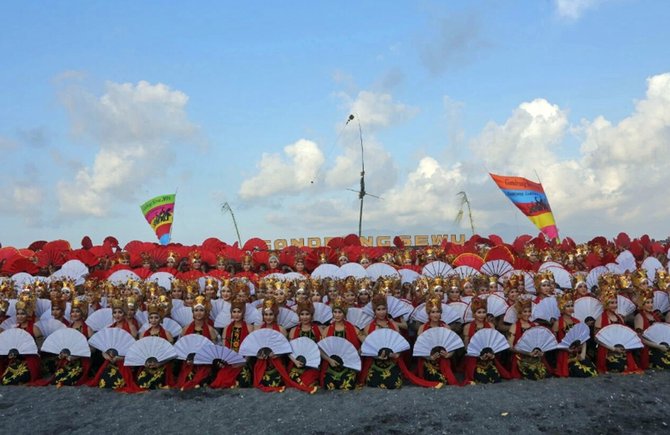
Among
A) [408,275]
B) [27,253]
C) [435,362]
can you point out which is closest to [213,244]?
[27,253]

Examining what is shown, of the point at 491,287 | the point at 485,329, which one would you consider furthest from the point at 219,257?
the point at 485,329

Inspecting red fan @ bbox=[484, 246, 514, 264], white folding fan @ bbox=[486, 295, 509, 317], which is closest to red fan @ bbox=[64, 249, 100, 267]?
red fan @ bbox=[484, 246, 514, 264]

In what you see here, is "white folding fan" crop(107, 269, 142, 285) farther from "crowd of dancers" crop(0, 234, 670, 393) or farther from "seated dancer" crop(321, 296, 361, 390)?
"seated dancer" crop(321, 296, 361, 390)

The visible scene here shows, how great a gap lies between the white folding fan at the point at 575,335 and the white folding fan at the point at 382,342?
8.48ft

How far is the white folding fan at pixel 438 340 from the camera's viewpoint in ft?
24.7

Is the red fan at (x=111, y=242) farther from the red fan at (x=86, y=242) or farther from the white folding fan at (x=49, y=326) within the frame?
the white folding fan at (x=49, y=326)

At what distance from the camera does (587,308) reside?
8703 millimetres

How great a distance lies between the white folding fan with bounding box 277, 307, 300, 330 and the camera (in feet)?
27.3

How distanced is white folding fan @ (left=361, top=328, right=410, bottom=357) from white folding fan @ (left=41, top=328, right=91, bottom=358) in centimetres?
438

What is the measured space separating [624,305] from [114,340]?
27.8 feet

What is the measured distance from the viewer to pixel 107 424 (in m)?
6.65

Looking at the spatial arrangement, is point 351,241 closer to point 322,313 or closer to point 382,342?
point 322,313

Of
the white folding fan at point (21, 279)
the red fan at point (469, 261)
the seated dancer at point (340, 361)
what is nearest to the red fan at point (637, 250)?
the red fan at point (469, 261)

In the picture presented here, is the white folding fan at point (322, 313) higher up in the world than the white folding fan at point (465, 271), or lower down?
lower down
